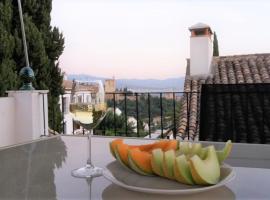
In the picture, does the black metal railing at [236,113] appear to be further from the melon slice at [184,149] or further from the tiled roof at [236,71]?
the tiled roof at [236,71]

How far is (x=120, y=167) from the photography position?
834mm

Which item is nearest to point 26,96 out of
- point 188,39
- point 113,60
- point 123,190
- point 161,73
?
point 113,60

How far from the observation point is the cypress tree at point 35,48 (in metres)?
4.66

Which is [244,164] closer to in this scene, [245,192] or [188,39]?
[245,192]

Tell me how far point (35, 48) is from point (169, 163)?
Answer: 4798mm

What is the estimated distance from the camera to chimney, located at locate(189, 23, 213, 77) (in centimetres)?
638

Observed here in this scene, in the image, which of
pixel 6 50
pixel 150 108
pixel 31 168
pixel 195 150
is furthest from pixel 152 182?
pixel 6 50

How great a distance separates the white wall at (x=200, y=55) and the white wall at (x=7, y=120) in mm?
3931

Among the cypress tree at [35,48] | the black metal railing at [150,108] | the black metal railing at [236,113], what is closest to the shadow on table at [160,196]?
the black metal railing at [236,113]

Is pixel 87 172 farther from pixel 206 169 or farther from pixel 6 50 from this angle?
pixel 6 50

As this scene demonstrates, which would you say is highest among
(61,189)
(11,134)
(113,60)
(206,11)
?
(206,11)

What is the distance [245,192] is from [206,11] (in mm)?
7197

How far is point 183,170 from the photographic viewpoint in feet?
2.21

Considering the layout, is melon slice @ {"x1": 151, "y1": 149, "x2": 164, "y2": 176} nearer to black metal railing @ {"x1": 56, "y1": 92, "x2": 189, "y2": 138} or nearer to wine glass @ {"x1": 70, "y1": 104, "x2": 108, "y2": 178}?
wine glass @ {"x1": 70, "y1": 104, "x2": 108, "y2": 178}
